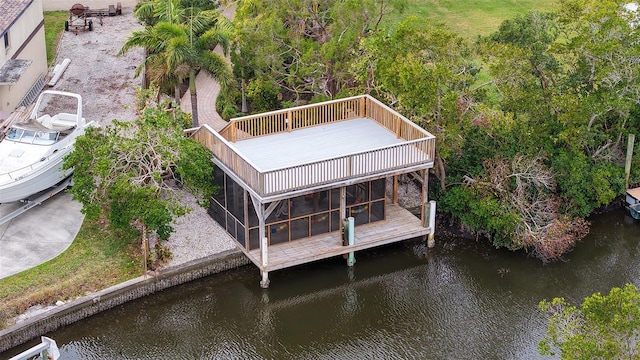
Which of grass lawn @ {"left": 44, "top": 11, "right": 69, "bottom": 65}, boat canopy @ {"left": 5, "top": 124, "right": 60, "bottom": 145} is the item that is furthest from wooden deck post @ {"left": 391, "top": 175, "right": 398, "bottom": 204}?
grass lawn @ {"left": 44, "top": 11, "right": 69, "bottom": 65}

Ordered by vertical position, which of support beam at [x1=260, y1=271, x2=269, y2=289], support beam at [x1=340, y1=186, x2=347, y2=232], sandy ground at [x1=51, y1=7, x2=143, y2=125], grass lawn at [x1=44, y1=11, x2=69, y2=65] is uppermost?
grass lawn at [x1=44, y1=11, x2=69, y2=65]

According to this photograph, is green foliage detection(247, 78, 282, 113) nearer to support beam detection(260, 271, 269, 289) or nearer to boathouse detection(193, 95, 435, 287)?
boathouse detection(193, 95, 435, 287)

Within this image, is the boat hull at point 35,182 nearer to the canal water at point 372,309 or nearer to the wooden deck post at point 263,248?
the canal water at point 372,309

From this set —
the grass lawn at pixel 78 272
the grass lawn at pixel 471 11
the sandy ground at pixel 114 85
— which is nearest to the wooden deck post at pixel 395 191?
the sandy ground at pixel 114 85

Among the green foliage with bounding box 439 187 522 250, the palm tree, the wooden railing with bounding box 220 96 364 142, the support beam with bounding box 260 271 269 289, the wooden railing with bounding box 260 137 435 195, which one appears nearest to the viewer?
the wooden railing with bounding box 260 137 435 195

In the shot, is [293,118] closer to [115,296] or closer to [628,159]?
[115,296]

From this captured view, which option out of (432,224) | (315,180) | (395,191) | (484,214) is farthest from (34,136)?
(484,214)
